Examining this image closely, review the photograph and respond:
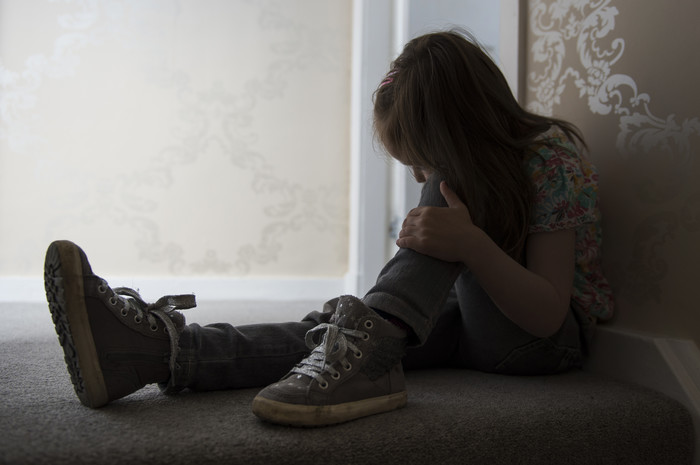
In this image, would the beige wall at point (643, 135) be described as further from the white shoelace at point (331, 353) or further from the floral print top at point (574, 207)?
the white shoelace at point (331, 353)

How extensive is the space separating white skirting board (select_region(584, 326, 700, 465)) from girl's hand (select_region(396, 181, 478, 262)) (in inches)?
13.2

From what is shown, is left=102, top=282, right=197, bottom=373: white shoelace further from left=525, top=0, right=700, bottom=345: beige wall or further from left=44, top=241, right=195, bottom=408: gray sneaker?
left=525, top=0, right=700, bottom=345: beige wall

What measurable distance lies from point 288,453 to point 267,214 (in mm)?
1601

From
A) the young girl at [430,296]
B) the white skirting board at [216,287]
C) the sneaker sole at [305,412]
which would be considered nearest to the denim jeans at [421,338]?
the young girl at [430,296]

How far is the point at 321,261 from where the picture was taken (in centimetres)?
213

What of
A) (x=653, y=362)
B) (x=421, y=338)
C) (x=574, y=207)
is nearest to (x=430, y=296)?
(x=421, y=338)

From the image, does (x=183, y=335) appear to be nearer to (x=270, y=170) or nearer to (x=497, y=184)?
(x=497, y=184)

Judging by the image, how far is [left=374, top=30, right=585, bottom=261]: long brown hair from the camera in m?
0.76

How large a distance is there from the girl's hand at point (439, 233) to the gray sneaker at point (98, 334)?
30 centimetres

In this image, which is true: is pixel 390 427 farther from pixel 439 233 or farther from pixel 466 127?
pixel 466 127

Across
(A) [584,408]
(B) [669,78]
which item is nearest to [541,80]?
(B) [669,78]

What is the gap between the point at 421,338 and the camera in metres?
0.66

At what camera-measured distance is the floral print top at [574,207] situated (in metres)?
0.78

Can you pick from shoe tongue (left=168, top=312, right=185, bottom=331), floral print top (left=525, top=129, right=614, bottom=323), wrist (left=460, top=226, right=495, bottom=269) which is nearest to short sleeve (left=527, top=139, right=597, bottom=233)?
floral print top (left=525, top=129, right=614, bottom=323)
